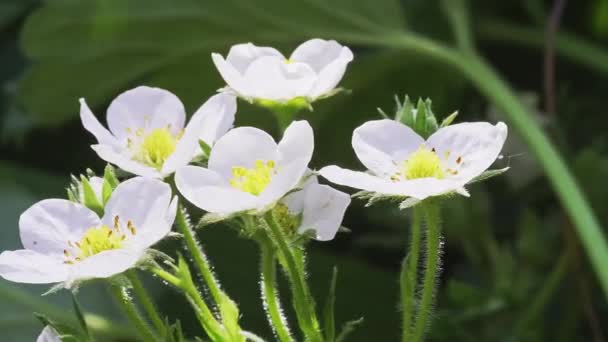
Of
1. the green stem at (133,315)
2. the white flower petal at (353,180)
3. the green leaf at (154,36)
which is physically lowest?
the green stem at (133,315)

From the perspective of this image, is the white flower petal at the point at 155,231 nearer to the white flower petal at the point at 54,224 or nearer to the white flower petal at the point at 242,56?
the white flower petal at the point at 54,224

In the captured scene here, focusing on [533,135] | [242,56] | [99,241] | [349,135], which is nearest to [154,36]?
[349,135]

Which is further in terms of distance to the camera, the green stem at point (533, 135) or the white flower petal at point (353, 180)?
the green stem at point (533, 135)

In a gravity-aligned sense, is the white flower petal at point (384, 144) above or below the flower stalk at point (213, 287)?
above

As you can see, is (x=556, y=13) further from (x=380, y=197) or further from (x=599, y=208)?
(x=380, y=197)

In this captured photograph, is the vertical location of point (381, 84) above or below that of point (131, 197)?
above

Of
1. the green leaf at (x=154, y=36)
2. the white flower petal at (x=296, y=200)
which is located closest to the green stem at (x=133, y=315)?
the white flower petal at (x=296, y=200)

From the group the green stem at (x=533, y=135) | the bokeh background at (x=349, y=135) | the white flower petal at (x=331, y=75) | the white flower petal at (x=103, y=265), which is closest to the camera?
the white flower petal at (x=103, y=265)

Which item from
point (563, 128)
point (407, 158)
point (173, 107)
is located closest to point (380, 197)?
point (407, 158)
